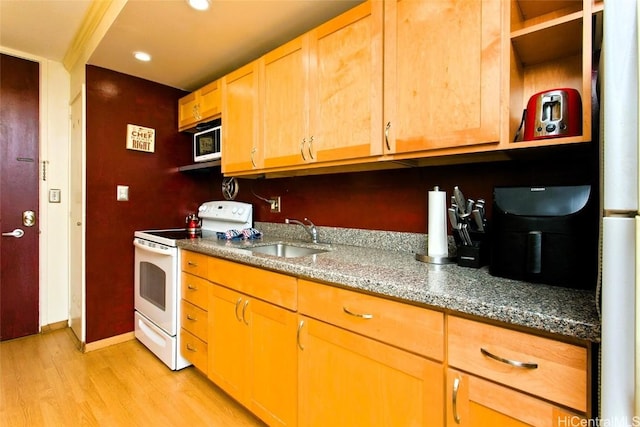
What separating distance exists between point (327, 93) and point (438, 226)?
87 cm

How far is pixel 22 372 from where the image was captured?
2.11 metres

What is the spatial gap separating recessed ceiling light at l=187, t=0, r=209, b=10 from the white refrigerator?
1689mm

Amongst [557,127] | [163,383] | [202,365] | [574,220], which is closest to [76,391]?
[163,383]

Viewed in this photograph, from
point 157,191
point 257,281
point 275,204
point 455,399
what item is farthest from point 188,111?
point 455,399

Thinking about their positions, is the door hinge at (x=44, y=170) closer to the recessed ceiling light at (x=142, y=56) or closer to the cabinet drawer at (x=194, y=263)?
the recessed ceiling light at (x=142, y=56)

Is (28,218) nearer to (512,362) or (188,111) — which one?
(188,111)

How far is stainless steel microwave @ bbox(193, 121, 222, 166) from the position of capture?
242 cm

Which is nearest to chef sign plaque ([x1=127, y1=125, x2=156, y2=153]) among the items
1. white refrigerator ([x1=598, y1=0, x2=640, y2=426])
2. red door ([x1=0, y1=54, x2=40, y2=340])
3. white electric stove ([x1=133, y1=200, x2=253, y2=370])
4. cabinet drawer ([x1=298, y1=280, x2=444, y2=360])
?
white electric stove ([x1=133, y1=200, x2=253, y2=370])

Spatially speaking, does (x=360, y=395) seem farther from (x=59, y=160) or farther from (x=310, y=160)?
(x=59, y=160)

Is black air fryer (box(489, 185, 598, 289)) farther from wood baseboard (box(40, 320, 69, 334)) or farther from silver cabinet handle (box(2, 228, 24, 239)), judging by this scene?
wood baseboard (box(40, 320, 69, 334))

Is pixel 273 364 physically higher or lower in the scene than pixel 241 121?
lower

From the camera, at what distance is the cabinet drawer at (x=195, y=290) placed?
1.90 meters

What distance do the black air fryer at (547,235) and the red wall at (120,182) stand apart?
266 cm

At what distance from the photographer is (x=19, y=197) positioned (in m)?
2.58
